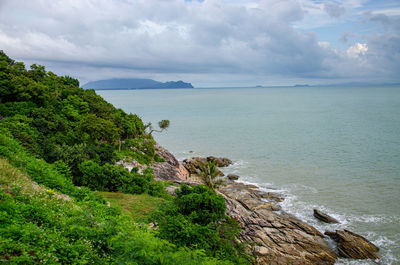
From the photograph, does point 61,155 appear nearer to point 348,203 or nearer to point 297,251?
point 297,251

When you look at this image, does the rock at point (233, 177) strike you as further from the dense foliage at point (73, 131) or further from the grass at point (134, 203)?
the grass at point (134, 203)

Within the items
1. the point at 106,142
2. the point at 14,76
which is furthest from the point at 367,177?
the point at 14,76

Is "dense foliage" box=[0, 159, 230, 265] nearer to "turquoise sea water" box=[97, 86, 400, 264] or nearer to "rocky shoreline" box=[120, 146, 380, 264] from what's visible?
"rocky shoreline" box=[120, 146, 380, 264]

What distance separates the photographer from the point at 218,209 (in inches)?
680

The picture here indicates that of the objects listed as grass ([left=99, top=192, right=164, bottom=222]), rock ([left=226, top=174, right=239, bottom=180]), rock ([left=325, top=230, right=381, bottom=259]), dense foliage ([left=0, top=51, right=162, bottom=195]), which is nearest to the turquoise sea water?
rock ([left=325, top=230, right=381, bottom=259])

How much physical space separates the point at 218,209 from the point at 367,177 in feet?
110

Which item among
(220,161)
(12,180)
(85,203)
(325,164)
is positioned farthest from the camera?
(220,161)

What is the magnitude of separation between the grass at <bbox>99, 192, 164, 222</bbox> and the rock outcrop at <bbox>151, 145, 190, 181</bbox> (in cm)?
1281

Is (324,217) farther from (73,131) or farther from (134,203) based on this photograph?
(73,131)

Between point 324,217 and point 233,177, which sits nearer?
point 324,217

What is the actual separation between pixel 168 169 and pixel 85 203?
26017mm

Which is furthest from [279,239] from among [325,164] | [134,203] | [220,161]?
[220,161]

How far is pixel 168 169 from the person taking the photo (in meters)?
42.2

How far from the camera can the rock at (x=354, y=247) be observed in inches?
906
